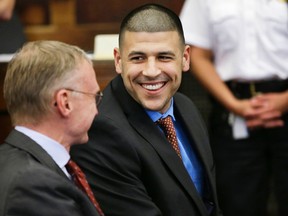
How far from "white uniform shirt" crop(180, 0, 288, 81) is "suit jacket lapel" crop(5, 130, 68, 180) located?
1660 millimetres

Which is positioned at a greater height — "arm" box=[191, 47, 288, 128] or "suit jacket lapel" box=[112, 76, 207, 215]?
"suit jacket lapel" box=[112, 76, 207, 215]

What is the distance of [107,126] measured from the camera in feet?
7.93

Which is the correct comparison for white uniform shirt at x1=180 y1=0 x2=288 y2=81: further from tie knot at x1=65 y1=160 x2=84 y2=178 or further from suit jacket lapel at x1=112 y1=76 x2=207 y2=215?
tie knot at x1=65 y1=160 x2=84 y2=178

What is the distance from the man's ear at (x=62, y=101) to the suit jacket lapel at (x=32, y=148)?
4.8 inches

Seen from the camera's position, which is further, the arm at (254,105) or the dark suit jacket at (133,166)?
the arm at (254,105)

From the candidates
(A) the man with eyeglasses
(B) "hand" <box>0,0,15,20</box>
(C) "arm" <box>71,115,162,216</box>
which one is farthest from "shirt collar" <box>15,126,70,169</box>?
(B) "hand" <box>0,0,15,20</box>

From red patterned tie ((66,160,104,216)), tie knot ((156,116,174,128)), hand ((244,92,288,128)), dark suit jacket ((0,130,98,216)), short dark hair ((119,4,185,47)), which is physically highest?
short dark hair ((119,4,185,47))

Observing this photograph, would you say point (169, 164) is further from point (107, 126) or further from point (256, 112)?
point (256, 112)

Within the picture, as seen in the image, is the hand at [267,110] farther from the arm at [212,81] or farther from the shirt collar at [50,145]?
the shirt collar at [50,145]

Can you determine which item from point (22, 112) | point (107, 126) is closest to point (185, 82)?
point (107, 126)

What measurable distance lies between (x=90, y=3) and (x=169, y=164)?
2.20 m

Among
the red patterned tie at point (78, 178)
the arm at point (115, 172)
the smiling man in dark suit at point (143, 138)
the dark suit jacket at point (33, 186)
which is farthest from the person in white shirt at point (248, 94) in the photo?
the dark suit jacket at point (33, 186)

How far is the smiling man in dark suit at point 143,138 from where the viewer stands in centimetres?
240

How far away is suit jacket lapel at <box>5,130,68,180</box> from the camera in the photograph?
2018 mm
